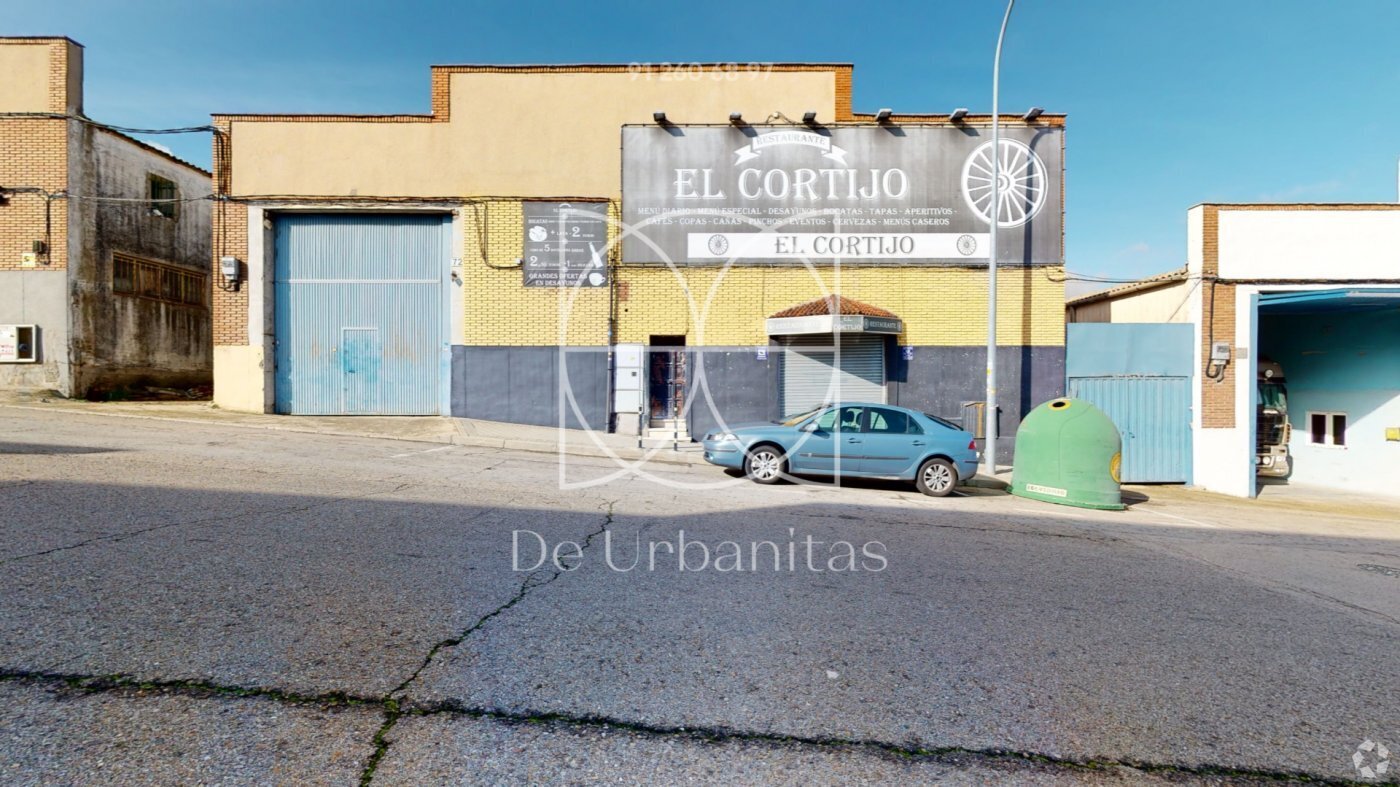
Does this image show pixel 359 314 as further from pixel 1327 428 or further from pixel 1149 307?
pixel 1327 428

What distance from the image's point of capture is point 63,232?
15836 millimetres

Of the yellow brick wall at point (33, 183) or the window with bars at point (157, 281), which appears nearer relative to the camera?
the yellow brick wall at point (33, 183)

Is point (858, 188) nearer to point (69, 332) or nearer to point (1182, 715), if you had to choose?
point (1182, 715)

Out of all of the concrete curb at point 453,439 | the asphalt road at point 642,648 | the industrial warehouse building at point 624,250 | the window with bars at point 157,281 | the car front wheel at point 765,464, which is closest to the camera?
the asphalt road at point 642,648

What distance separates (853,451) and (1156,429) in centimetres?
883

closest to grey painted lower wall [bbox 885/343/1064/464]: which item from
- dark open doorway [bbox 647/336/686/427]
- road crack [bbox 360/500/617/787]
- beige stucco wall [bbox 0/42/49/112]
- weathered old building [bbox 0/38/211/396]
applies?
dark open doorway [bbox 647/336/686/427]

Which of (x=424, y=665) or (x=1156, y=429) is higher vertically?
(x=1156, y=429)

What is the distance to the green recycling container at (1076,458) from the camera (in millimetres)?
10539

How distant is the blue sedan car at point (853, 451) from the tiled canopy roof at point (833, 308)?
4.39 meters

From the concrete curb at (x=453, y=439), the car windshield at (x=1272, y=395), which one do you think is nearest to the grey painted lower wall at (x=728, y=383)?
the concrete curb at (x=453, y=439)

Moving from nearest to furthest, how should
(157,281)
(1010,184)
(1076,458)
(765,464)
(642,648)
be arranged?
(642,648), (1076,458), (765,464), (1010,184), (157,281)

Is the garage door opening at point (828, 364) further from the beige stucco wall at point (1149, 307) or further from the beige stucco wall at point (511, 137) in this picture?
the beige stucco wall at point (1149, 307)

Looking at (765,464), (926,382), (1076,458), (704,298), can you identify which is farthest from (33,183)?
(1076,458)

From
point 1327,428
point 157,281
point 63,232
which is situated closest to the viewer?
point 63,232
